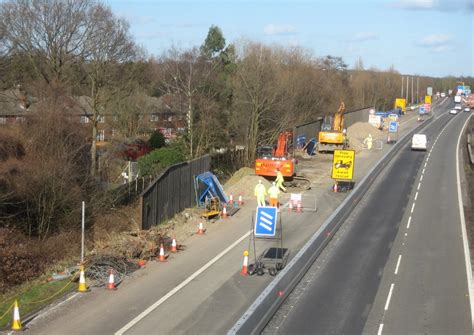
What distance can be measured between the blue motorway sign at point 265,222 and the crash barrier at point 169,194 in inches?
242

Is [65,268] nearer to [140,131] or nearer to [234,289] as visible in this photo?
[234,289]

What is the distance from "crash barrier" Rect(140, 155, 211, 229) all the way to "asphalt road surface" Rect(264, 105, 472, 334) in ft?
26.6

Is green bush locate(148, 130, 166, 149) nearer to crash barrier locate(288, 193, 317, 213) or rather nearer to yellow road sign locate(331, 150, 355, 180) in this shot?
yellow road sign locate(331, 150, 355, 180)

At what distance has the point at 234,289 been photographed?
60.2 ft

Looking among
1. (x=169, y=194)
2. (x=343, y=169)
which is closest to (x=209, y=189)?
(x=169, y=194)

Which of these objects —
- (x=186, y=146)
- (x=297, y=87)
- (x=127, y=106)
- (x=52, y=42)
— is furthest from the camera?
(x=297, y=87)

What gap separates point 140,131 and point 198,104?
11.5 m

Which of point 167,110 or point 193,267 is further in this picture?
point 167,110

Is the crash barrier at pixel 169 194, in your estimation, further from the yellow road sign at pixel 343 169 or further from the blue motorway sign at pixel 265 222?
the yellow road sign at pixel 343 169

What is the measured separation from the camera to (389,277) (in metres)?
20.3

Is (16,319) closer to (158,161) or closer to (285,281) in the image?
(285,281)

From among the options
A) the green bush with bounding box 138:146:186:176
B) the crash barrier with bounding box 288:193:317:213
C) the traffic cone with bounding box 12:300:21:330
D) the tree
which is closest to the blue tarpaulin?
the crash barrier with bounding box 288:193:317:213

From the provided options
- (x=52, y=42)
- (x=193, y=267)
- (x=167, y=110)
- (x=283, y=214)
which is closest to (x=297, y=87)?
(x=167, y=110)

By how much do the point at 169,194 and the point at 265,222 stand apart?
27.6ft
